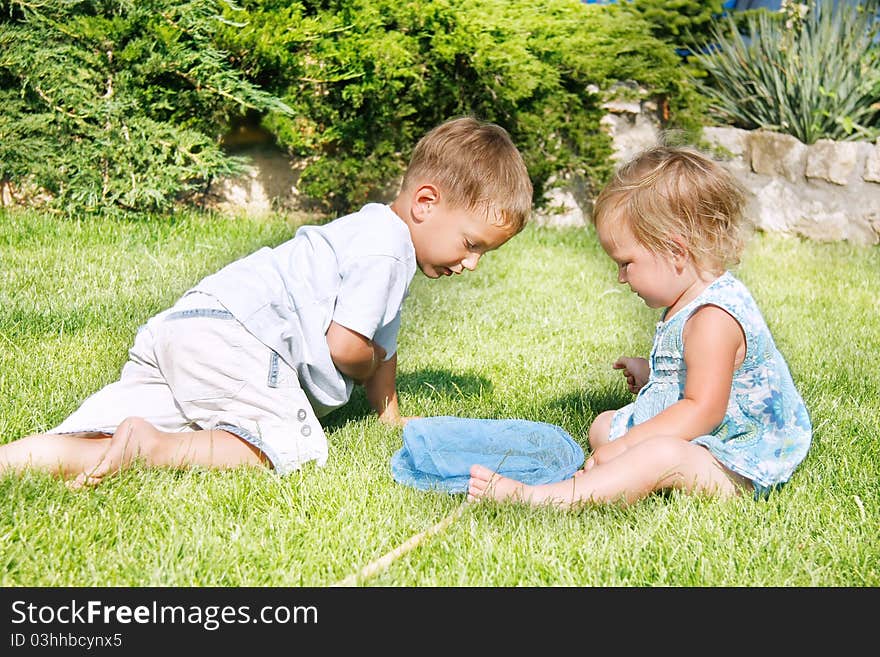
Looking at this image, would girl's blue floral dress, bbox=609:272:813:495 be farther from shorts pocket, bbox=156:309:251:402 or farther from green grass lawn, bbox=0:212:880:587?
shorts pocket, bbox=156:309:251:402

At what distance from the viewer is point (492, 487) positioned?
221 cm

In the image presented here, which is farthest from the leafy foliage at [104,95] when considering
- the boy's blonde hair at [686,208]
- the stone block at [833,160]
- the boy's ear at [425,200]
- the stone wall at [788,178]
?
the stone block at [833,160]

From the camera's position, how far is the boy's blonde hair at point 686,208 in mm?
2348

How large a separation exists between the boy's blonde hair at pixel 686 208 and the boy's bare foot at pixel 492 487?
2.28 feet

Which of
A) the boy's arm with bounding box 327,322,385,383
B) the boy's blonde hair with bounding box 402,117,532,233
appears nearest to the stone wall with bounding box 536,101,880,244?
the boy's blonde hair with bounding box 402,117,532,233

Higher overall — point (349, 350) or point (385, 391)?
point (349, 350)

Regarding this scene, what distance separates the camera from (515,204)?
254 cm

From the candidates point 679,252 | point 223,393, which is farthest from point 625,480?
point 223,393

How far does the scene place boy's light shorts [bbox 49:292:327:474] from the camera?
7.95 feet

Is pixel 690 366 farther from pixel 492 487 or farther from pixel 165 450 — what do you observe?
pixel 165 450

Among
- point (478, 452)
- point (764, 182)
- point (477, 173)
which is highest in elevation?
point (477, 173)

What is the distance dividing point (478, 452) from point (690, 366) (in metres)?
0.61

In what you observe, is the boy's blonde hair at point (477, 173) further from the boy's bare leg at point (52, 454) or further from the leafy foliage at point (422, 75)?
the leafy foliage at point (422, 75)
